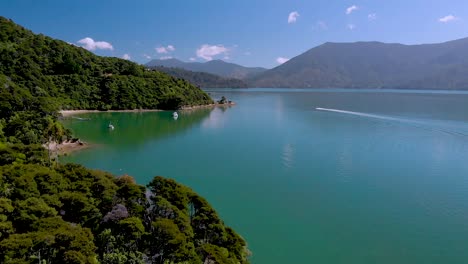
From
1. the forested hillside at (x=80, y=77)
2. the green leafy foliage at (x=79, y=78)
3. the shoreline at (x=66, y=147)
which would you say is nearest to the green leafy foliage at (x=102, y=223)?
the shoreline at (x=66, y=147)

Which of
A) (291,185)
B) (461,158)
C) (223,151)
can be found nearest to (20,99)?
(223,151)

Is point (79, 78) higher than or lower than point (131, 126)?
higher

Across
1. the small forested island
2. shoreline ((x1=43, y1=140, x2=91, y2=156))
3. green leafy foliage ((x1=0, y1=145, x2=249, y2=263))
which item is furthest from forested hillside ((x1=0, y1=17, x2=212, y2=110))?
green leafy foliage ((x1=0, y1=145, x2=249, y2=263))

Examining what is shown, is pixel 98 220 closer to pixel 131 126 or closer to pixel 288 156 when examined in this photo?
pixel 288 156

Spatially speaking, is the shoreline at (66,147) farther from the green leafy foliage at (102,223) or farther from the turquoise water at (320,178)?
the green leafy foliage at (102,223)

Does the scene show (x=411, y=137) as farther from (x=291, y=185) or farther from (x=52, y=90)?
(x=52, y=90)

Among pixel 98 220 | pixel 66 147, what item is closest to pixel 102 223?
pixel 98 220

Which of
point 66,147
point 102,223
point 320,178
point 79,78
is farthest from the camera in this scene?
point 79,78

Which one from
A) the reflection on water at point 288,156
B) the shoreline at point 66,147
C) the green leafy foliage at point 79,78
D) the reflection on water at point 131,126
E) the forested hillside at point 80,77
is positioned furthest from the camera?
the forested hillside at point 80,77
